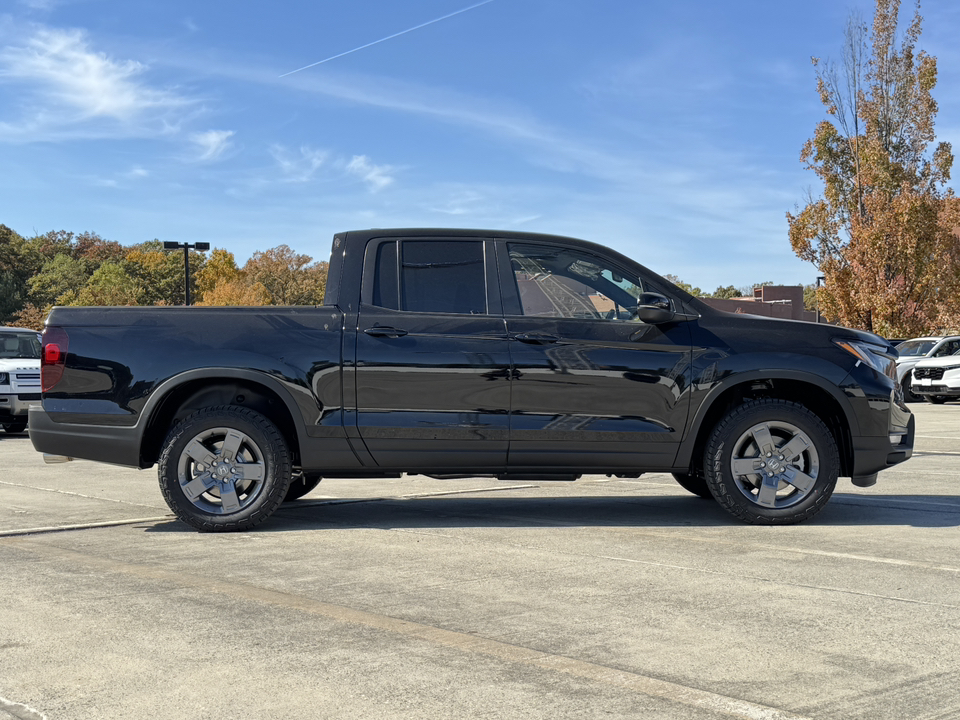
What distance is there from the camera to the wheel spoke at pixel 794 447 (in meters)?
7.52

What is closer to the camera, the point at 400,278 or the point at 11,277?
the point at 400,278

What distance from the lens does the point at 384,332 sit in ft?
23.9

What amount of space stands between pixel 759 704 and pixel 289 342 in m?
4.35

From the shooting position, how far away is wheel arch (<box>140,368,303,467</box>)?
23.9 ft

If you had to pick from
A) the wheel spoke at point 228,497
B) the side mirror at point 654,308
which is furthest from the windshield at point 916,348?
the wheel spoke at point 228,497

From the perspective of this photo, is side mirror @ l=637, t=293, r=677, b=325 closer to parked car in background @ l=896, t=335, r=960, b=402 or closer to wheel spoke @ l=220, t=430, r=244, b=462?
wheel spoke @ l=220, t=430, r=244, b=462

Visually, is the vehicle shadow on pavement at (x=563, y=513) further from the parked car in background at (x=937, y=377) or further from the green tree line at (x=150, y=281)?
the green tree line at (x=150, y=281)

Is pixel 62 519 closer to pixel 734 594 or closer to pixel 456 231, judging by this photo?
pixel 456 231

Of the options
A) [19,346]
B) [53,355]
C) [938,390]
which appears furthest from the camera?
[938,390]

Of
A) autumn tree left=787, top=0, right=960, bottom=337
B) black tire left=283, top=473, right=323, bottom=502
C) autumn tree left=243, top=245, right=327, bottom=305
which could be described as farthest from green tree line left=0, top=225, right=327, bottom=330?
black tire left=283, top=473, right=323, bottom=502

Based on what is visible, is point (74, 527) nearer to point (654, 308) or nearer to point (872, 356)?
point (654, 308)

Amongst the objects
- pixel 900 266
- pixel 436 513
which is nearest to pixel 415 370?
pixel 436 513

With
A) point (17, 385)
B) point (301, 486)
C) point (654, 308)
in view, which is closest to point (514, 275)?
point (654, 308)

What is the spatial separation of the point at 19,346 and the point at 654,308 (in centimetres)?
1407
